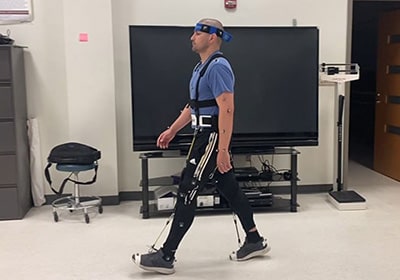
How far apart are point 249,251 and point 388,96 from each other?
3338 mm

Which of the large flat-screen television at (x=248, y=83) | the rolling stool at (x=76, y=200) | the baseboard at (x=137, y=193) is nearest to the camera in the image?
the rolling stool at (x=76, y=200)

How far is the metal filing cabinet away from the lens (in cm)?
408

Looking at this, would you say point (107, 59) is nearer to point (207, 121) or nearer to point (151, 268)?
point (207, 121)

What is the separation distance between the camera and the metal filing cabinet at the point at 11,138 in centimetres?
408

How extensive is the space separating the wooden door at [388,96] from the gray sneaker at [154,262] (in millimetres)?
3601

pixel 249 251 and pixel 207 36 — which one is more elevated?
pixel 207 36

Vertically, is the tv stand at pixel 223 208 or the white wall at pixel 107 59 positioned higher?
the white wall at pixel 107 59

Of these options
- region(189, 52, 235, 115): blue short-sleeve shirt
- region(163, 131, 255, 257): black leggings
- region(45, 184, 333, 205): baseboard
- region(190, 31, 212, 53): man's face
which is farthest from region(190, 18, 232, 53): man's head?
region(45, 184, 333, 205): baseboard

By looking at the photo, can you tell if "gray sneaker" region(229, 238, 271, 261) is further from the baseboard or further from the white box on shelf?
the baseboard

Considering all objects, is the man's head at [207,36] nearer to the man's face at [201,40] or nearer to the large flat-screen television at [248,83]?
the man's face at [201,40]

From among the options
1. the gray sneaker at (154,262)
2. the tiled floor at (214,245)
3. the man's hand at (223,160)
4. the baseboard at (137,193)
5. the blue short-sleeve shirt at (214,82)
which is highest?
the blue short-sleeve shirt at (214,82)

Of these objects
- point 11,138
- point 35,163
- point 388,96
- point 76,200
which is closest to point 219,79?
point 76,200

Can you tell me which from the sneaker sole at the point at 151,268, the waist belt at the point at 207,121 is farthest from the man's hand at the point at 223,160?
the sneaker sole at the point at 151,268

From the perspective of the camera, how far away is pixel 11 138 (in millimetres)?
4145
